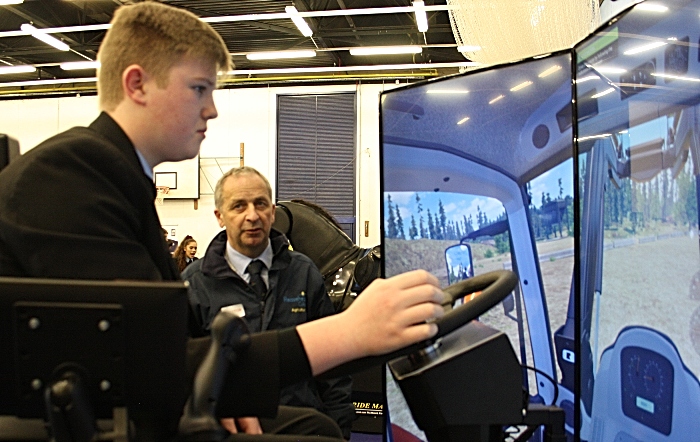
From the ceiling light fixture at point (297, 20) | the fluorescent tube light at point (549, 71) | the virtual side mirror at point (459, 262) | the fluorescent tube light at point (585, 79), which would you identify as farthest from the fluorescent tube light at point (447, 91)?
the ceiling light fixture at point (297, 20)

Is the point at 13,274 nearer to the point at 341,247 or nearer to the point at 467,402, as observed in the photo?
the point at 467,402

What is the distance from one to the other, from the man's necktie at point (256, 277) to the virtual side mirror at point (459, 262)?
89 cm

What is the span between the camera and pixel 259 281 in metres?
2.54

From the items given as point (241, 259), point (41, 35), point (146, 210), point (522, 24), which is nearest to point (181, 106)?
point (146, 210)

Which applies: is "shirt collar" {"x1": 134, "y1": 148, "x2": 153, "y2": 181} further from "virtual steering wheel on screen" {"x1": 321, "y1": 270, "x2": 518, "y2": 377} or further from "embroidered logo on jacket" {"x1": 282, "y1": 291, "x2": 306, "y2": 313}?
"embroidered logo on jacket" {"x1": 282, "y1": 291, "x2": 306, "y2": 313}

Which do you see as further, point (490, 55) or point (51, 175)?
point (490, 55)

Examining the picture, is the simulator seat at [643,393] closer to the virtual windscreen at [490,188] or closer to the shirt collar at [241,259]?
the virtual windscreen at [490,188]

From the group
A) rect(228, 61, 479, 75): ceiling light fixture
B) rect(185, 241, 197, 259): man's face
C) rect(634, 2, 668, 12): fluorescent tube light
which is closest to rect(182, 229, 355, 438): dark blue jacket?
rect(634, 2, 668, 12): fluorescent tube light

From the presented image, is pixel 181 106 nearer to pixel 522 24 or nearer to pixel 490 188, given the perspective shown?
pixel 490 188

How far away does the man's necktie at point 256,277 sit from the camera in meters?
2.51

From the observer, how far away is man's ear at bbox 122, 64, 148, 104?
3.65ft

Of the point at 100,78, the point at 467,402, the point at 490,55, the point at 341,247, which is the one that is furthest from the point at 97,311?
the point at 341,247

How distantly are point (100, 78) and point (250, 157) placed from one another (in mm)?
10639

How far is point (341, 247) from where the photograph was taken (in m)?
3.94
